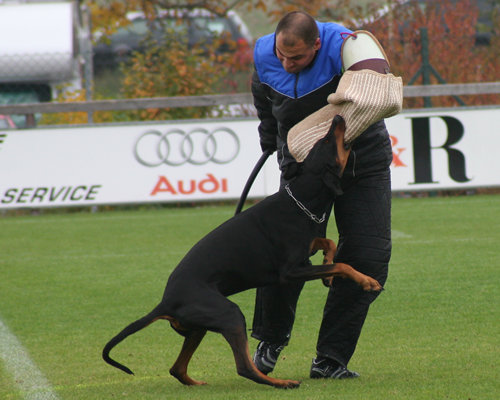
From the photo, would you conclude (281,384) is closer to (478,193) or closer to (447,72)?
(478,193)

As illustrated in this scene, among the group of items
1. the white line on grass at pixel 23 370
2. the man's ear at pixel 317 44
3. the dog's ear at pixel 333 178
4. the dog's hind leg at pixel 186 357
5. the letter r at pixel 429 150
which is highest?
the man's ear at pixel 317 44

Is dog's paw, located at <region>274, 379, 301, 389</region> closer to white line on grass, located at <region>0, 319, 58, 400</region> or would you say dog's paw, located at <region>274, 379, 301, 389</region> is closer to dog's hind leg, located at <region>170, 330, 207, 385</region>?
dog's hind leg, located at <region>170, 330, 207, 385</region>

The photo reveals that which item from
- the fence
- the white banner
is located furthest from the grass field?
the fence

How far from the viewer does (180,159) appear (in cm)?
1120

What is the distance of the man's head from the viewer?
4.19m

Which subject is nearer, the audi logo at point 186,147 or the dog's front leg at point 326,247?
the dog's front leg at point 326,247

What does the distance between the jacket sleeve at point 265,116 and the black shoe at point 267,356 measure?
3.25 feet

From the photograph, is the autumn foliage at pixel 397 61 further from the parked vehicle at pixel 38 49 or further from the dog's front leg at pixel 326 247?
the dog's front leg at pixel 326 247

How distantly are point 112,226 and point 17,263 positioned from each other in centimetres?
223

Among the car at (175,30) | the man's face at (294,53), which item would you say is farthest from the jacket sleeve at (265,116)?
the car at (175,30)

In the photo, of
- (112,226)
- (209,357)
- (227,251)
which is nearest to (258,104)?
(227,251)

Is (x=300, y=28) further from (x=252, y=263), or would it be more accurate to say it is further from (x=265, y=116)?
(x=252, y=263)

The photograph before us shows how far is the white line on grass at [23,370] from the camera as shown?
14.4 ft

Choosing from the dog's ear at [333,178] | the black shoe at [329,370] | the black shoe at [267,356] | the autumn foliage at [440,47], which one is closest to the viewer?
the dog's ear at [333,178]
